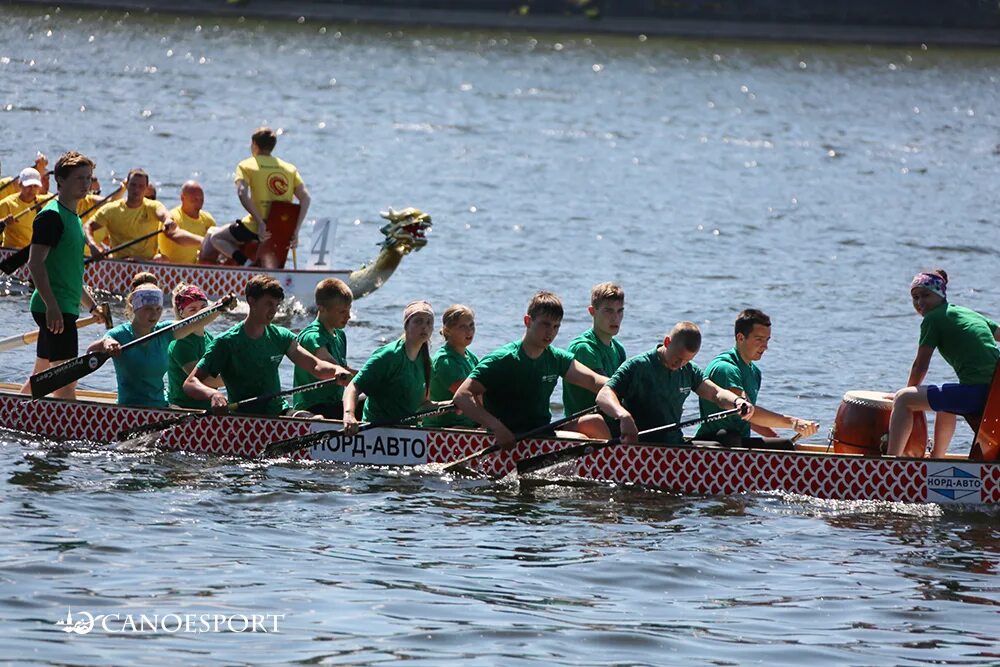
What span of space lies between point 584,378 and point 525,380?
0.46 metres

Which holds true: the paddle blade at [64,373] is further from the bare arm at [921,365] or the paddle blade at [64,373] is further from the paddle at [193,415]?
the bare arm at [921,365]

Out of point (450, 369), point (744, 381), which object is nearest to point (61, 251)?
point (450, 369)

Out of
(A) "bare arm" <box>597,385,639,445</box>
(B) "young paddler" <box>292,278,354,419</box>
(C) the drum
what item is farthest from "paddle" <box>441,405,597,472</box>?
(C) the drum

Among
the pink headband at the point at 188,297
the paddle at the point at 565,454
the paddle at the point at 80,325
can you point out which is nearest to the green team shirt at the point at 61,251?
the paddle at the point at 80,325

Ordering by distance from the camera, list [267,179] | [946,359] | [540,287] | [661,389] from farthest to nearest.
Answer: [540,287], [267,179], [661,389], [946,359]

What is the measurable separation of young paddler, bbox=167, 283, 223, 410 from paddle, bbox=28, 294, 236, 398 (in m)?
0.11

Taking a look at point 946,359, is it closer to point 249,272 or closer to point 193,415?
point 193,415

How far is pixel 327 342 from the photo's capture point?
46.9 feet

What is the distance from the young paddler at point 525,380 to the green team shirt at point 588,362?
30 cm

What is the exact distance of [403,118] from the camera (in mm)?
47969

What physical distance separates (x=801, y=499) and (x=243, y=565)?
4.42 m

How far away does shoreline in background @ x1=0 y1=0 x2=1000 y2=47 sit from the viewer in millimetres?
70250

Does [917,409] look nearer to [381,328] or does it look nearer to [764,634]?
[764,634]

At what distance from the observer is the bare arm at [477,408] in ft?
43.2
